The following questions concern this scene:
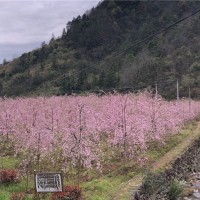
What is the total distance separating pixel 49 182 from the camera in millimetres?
8680

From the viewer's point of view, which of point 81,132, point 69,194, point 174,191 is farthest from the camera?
point 81,132

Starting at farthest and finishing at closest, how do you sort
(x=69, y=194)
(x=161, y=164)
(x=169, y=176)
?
(x=161, y=164) < (x=169, y=176) < (x=69, y=194)

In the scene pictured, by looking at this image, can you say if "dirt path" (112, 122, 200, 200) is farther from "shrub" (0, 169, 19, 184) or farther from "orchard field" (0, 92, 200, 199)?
"shrub" (0, 169, 19, 184)

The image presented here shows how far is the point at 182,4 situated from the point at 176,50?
1455 centimetres

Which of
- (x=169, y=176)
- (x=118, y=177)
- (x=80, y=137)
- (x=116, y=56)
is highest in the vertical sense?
(x=116, y=56)

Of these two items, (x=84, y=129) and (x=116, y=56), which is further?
(x=116, y=56)

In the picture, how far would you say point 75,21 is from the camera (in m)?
78.6

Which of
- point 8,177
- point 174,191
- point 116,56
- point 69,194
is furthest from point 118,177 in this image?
point 116,56

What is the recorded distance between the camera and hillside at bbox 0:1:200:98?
165ft

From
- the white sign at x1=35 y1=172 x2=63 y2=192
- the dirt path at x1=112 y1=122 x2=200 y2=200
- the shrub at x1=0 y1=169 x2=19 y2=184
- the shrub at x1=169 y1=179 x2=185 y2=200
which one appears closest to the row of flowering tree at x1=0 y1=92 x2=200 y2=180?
the shrub at x1=0 y1=169 x2=19 y2=184

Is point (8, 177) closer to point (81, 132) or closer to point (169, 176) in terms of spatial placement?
point (81, 132)

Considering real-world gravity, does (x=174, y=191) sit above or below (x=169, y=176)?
below

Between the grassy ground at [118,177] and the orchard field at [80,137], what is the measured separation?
13 cm

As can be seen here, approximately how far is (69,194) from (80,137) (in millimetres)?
2398
